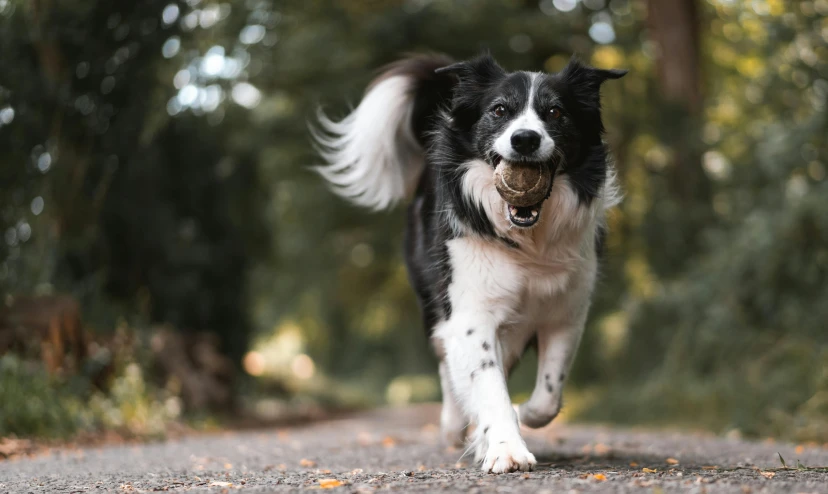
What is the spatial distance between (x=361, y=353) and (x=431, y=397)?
2574 millimetres

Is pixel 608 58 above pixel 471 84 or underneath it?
above

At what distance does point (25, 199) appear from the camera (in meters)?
7.28

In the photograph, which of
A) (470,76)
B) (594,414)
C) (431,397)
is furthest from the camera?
(431,397)

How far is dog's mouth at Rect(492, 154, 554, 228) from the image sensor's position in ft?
13.7

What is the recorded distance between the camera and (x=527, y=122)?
162 inches

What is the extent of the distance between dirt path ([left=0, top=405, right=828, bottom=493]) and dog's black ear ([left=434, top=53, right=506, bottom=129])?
5.56 feet

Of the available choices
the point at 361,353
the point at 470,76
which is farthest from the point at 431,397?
the point at 470,76

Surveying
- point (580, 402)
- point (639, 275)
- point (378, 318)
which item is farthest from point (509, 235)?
point (378, 318)

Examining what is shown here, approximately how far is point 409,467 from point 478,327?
2.73 feet

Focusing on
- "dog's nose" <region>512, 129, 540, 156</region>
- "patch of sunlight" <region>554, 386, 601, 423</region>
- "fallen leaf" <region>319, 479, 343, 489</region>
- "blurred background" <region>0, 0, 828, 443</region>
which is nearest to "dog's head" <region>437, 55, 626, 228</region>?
"dog's nose" <region>512, 129, 540, 156</region>

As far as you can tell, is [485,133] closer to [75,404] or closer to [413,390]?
[75,404]

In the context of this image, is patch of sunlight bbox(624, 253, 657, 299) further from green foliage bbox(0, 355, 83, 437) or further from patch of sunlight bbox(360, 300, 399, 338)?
green foliage bbox(0, 355, 83, 437)

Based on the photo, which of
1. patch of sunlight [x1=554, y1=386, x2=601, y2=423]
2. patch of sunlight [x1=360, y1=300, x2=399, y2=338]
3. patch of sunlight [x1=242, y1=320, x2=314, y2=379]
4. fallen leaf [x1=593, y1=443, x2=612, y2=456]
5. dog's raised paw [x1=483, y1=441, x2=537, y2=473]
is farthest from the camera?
patch of sunlight [x1=360, y1=300, x2=399, y2=338]

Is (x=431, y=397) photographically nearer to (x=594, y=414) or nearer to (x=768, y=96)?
(x=594, y=414)
